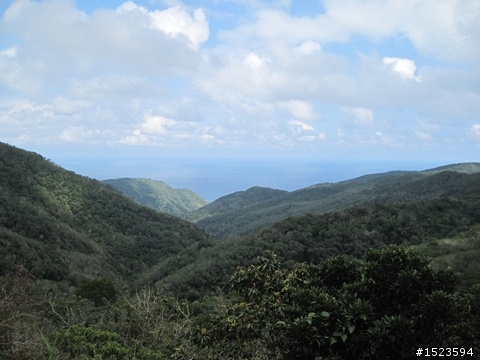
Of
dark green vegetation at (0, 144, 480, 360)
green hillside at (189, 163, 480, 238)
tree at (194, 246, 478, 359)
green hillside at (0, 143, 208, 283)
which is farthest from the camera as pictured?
green hillside at (189, 163, 480, 238)

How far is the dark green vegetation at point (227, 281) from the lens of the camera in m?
5.77

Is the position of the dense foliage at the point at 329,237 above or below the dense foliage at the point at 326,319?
below

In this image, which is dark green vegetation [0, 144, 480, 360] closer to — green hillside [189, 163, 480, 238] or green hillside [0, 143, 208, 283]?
green hillside [0, 143, 208, 283]

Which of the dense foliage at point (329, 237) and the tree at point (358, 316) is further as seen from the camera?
the dense foliage at point (329, 237)

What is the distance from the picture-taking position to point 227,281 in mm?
31203

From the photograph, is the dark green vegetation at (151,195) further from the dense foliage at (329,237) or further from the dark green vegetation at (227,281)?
the dense foliage at (329,237)

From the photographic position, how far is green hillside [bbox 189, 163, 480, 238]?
76188mm

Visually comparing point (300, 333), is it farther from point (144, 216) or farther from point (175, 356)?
point (144, 216)

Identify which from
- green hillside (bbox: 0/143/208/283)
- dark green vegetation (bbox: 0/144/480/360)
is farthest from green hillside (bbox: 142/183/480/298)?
green hillside (bbox: 0/143/208/283)

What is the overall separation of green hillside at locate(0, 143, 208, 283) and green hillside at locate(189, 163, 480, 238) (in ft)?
81.4

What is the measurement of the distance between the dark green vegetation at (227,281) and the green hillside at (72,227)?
21cm

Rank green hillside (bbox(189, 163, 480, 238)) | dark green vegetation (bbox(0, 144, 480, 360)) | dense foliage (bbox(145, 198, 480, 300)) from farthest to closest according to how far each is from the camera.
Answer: green hillside (bbox(189, 163, 480, 238))
dense foliage (bbox(145, 198, 480, 300))
dark green vegetation (bbox(0, 144, 480, 360))

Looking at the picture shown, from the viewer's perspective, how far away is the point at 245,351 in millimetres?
7230

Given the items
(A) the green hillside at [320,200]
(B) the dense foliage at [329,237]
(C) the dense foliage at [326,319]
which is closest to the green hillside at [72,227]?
(B) the dense foliage at [329,237]
